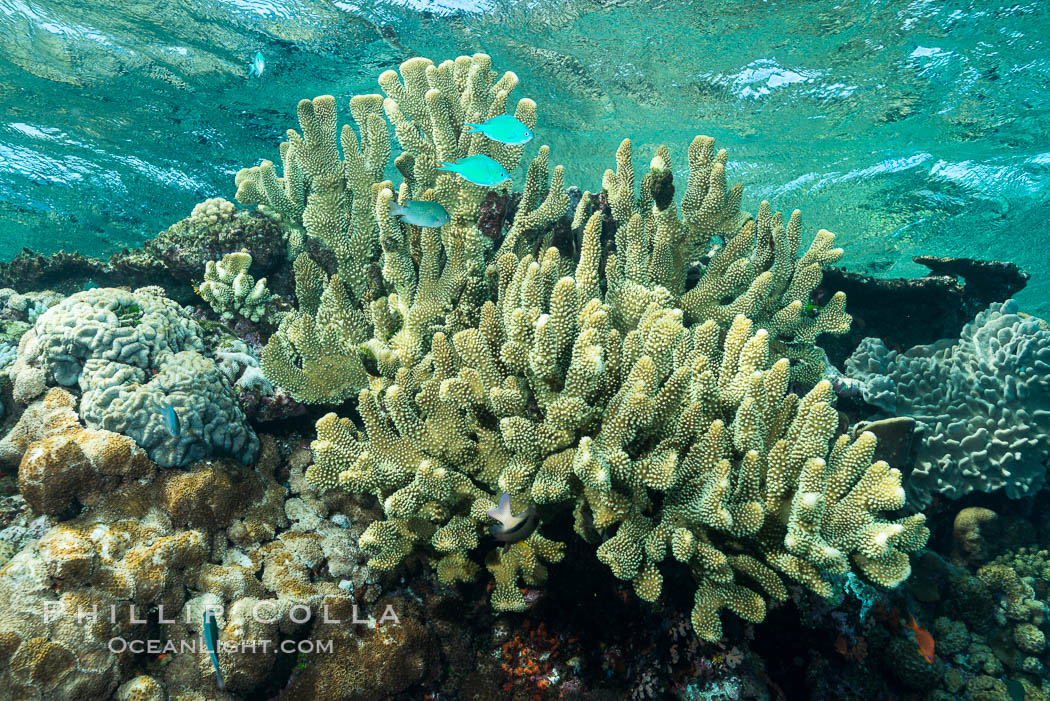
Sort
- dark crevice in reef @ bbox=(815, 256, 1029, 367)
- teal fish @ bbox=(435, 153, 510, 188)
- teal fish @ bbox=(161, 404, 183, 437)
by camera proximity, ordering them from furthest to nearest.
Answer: dark crevice in reef @ bbox=(815, 256, 1029, 367) < teal fish @ bbox=(435, 153, 510, 188) < teal fish @ bbox=(161, 404, 183, 437)

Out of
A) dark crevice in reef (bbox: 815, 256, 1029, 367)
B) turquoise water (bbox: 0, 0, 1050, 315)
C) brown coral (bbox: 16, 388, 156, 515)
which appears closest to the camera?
brown coral (bbox: 16, 388, 156, 515)

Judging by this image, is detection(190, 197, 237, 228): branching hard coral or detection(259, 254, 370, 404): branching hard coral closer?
detection(259, 254, 370, 404): branching hard coral

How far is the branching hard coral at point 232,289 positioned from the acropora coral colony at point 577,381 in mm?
1101

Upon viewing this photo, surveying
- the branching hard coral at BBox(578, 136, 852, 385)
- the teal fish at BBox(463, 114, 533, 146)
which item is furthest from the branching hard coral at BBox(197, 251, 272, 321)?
the branching hard coral at BBox(578, 136, 852, 385)

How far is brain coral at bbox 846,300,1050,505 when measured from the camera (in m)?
6.14

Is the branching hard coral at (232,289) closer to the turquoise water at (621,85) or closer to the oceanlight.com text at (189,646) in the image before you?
the oceanlight.com text at (189,646)

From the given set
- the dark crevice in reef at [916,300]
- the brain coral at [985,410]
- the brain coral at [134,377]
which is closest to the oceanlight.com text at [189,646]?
the brain coral at [134,377]

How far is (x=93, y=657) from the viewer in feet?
8.59

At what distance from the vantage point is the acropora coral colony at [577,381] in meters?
2.48

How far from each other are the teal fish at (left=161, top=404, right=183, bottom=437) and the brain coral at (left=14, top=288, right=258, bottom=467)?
0.20 feet

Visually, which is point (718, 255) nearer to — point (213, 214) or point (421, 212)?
point (421, 212)

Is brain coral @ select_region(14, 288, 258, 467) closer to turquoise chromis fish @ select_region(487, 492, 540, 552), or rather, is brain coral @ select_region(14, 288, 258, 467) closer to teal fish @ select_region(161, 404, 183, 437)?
teal fish @ select_region(161, 404, 183, 437)

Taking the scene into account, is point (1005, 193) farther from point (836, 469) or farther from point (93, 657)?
point (93, 657)

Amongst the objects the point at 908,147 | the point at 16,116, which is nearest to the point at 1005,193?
the point at 908,147
